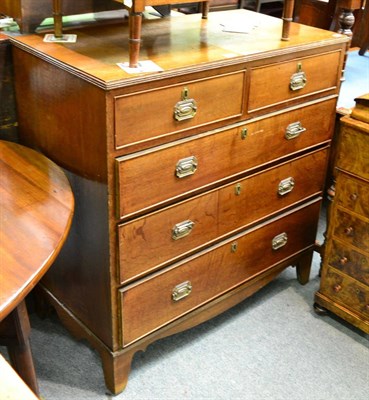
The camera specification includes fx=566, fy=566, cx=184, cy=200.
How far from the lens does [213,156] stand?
1.78 metres

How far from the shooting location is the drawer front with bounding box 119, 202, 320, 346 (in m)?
1.80

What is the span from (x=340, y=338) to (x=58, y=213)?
1.35 metres

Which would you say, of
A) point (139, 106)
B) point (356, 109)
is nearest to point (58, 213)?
point (139, 106)

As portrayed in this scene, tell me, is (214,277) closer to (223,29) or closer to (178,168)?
(178,168)

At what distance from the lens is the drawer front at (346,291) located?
2.11m

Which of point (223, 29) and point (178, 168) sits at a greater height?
point (223, 29)

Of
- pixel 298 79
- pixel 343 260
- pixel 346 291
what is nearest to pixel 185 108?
pixel 298 79

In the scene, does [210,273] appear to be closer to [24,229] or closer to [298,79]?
[298,79]

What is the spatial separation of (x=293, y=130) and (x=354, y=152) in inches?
8.8

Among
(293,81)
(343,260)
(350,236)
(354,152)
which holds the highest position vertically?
(293,81)

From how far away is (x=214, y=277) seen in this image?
2014mm

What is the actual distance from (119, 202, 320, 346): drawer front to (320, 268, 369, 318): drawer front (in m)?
0.19

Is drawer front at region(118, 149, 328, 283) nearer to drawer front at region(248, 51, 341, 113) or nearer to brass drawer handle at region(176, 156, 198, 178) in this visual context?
brass drawer handle at region(176, 156, 198, 178)

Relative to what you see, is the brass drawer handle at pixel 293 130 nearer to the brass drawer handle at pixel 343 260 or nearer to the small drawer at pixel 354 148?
the small drawer at pixel 354 148
